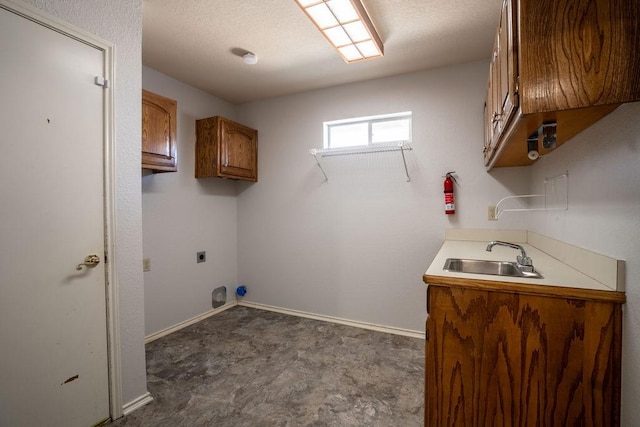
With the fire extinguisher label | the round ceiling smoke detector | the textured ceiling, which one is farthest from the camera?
the fire extinguisher label

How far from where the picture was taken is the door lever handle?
1517mm

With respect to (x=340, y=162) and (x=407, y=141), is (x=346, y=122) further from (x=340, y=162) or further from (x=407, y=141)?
(x=407, y=141)

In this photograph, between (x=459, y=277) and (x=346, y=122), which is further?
(x=346, y=122)

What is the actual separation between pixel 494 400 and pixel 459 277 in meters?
0.52

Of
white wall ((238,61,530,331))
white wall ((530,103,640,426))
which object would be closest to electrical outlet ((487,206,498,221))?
white wall ((238,61,530,331))

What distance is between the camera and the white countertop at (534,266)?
1.17 m

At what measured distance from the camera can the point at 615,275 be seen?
3.46 feet

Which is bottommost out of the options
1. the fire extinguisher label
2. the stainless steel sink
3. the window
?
the stainless steel sink

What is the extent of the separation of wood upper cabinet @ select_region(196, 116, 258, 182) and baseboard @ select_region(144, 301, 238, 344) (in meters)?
1.53

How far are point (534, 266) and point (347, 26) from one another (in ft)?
6.07

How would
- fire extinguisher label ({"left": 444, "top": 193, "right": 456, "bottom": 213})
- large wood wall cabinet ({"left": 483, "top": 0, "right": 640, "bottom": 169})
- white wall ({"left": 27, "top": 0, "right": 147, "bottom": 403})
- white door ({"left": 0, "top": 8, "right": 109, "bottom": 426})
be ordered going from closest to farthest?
large wood wall cabinet ({"left": 483, "top": 0, "right": 640, "bottom": 169})
white door ({"left": 0, "top": 8, "right": 109, "bottom": 426})
white wall ({"left": 27, "top": 0, "right": 147, "bottom": 403})
fire extinguisher label ({"left": 444, "top": 193, "right": 456, "bottom": 213})

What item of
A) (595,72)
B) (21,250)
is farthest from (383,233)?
(21,250)

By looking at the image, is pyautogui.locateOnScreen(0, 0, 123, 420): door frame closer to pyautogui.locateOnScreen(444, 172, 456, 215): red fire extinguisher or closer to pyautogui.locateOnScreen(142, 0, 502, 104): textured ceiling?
pyautogui.locateOnScreen(142, 0, 502, 104): textured ceiling

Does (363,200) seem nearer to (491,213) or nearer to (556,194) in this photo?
(491,213)
